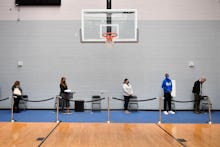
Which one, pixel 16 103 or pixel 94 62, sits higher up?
pixel 94 62

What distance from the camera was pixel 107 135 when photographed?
9266 millimetres

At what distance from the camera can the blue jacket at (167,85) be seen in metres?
15.1

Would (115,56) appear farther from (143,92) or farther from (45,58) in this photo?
(45,58)

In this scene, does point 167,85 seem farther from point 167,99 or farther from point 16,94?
point 16,94

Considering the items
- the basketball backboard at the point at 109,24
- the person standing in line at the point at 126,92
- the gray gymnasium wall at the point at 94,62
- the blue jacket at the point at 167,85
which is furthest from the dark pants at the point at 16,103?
the blue jacket at the point at 167,85

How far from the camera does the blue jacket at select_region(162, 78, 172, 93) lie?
1509cm

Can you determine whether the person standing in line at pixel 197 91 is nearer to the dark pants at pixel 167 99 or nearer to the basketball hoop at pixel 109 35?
the dark pants at pixel 167 99

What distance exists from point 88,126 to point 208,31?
9.35 meters

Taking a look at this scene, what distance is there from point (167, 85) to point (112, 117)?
356 cm

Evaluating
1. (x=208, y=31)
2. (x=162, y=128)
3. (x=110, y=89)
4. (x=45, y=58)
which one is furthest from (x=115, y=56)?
(x=162, y=128)

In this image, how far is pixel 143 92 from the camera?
16203mm

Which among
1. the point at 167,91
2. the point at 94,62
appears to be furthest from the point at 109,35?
the point at 167,91

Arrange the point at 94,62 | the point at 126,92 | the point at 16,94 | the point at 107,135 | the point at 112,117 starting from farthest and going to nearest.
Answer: the point at 94,62
the point at 126,92
the point at 16,94
the point at 112,117
the point at 107,135

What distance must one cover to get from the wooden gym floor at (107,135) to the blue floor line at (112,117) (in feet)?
4.90
